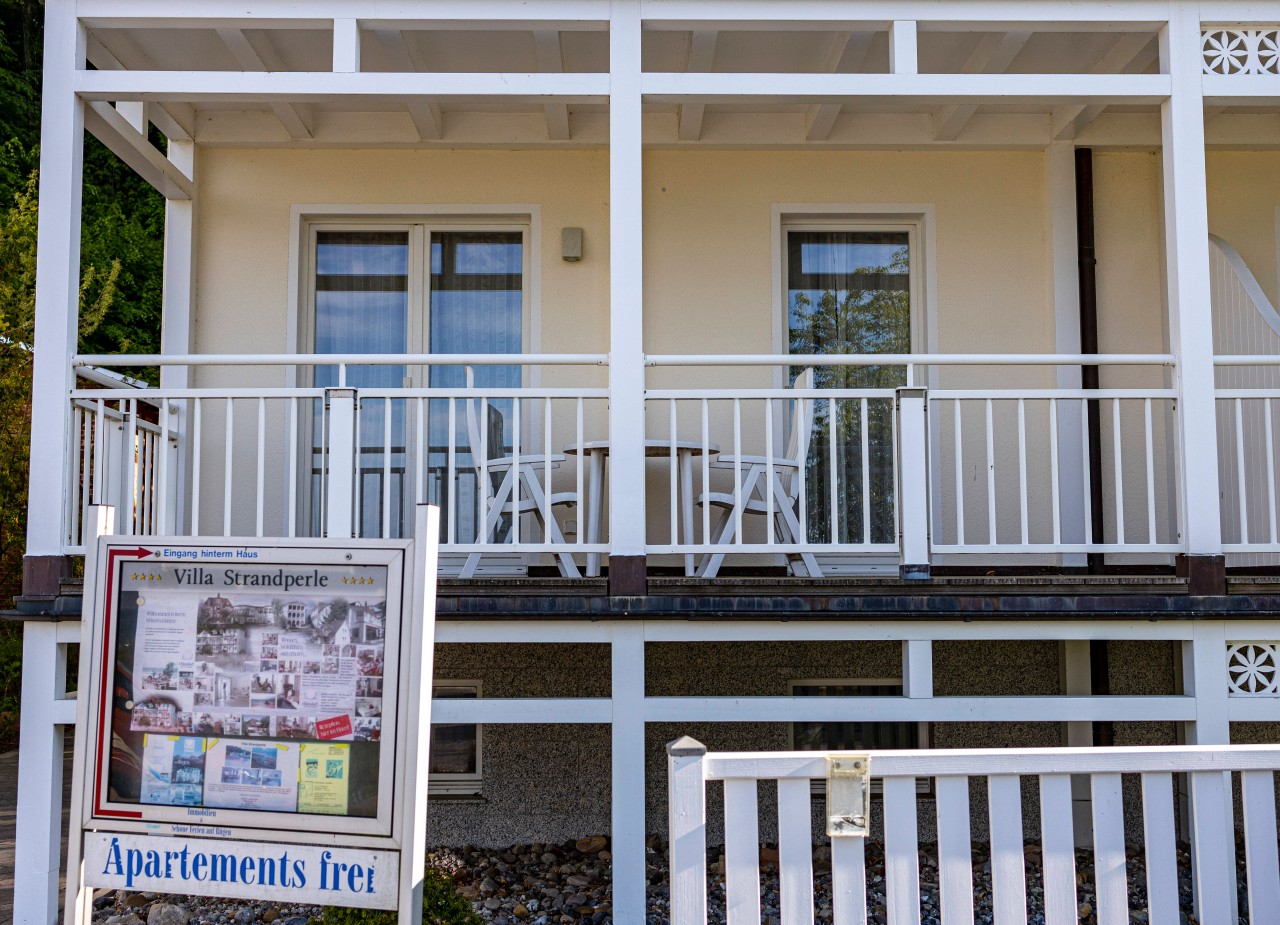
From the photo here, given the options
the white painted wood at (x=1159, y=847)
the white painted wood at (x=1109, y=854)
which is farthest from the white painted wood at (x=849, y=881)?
the white painted wood at (x=1159, y=847)

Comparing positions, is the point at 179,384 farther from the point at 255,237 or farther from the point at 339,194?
the point at 339,194

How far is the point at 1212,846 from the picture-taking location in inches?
100

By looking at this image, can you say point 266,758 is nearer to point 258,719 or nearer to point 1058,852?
point 258,719

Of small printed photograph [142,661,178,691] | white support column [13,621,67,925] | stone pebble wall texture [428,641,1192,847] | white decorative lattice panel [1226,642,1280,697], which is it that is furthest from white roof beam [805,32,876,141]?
white support column [13,621,67,925]

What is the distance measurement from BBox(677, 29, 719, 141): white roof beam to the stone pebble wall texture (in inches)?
110

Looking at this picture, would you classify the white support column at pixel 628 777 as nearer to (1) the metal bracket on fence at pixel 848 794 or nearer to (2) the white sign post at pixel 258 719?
(2) the white sign post at pixel 258 719

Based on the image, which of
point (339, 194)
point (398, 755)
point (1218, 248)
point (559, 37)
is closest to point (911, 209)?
point (1218, 248)

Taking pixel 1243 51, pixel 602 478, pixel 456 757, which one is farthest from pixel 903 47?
pixel 456 757

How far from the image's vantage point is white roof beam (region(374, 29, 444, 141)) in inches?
204

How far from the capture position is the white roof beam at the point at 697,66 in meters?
5.17

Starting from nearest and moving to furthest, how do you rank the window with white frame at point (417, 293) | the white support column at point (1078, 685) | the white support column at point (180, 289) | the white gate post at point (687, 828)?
the white gate post at point (687, 828) → the white support column at point (1078, 685) → the white support column at point (180, 289) → the window with white frame at point (417, 293)

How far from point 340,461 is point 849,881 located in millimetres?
2743

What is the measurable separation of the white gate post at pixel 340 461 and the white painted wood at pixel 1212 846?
3.09m

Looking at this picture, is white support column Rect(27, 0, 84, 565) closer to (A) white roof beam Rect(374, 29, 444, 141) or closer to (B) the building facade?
(B) the building facade
